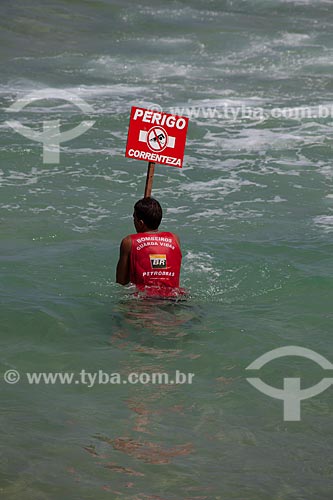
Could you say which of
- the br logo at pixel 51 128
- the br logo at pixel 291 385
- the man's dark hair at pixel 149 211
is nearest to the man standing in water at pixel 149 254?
the man's dark hair at pixel 149 211

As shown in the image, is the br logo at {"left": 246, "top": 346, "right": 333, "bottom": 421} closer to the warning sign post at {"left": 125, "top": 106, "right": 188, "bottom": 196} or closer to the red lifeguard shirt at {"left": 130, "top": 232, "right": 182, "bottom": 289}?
the red lifeguard shirt at {"left": 130, "top": 232, "right": 182, "bottom": 289}

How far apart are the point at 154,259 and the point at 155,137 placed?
3.63 ft

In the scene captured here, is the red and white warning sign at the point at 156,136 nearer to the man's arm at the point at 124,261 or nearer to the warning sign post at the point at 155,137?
the warning sign post at the point at 155,137

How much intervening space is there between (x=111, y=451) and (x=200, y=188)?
23.8ft

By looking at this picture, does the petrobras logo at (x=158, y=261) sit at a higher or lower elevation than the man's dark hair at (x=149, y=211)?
lower

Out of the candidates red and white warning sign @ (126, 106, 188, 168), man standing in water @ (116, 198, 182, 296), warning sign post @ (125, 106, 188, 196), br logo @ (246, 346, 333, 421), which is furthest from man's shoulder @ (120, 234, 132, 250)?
br logo @ (246, 346, 333, 421)

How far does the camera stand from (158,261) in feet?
26.5

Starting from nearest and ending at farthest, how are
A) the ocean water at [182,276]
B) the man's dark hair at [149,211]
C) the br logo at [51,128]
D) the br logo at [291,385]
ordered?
the ocean water at [182,276] < the br logo at [291,385] < the man's dark hair at [149,211] < the br logo at [51,128]

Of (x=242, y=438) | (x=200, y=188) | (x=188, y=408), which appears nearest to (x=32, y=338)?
(x=188, y=408)

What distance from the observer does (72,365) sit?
292 inches

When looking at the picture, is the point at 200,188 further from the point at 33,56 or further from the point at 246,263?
the point at 33,56

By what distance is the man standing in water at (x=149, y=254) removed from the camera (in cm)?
802

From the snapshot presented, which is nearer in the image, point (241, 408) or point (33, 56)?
point (241, 408)

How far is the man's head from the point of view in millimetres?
8000
